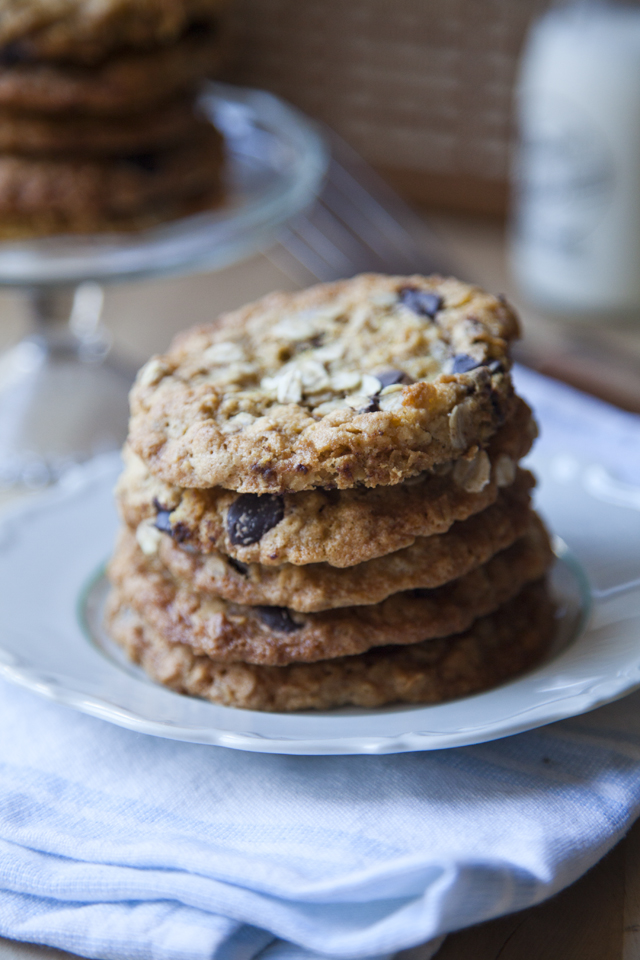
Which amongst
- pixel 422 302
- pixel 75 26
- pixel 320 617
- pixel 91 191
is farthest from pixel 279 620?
pixel 75 26

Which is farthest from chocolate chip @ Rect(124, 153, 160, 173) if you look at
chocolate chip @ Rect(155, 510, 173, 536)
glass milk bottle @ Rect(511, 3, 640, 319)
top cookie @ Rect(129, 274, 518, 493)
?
chocolate chip @ Rect(155, 510, 173, 536)

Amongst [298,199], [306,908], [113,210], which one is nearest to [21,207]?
[113,210]

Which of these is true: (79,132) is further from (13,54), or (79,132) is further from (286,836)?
(286,836)

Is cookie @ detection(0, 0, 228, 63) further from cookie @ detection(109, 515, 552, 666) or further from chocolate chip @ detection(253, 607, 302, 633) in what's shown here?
chocolate chip @ detection(253, 607, 302, 633)

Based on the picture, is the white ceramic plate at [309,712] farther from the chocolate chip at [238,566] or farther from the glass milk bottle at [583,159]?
the glass milk bottle at [583,159]

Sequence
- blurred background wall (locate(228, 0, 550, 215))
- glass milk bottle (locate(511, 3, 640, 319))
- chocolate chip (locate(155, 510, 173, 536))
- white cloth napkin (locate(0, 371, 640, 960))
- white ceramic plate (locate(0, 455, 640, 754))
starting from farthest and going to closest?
blurred background wall (locate(228, 0, 550, 215)) → glass milk bottle (locate(511, 3, 640, 319)) → chocolate chip (locate(155, 510, 173, 536)) → white ceramic plate (locate(0, 455, 640, 754)) → white cloth napkin (locate(0, 371, 640, 960))

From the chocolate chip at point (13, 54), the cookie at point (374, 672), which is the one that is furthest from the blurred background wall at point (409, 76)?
the cookie at point (374, 672)
